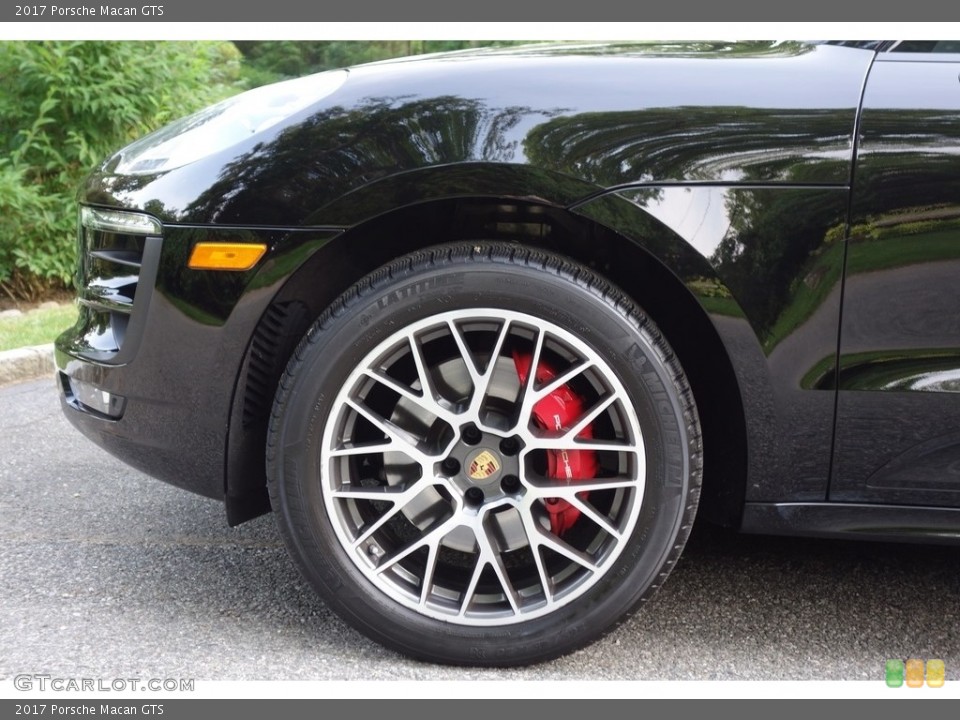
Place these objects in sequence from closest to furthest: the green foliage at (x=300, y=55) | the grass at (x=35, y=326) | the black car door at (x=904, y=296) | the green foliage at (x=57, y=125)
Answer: the black car door at (x=904, y=296)
the grass at (x=35, y=326)
the green foliage at (x=57, y=125)
the green foliage at (x=300, y=55)

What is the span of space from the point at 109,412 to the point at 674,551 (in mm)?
1334

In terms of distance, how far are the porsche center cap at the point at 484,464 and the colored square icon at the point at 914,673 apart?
1.01 m

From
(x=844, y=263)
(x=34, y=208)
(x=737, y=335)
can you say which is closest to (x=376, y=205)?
(x=737, y=335)

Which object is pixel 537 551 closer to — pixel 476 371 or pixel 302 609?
pixel 476 371

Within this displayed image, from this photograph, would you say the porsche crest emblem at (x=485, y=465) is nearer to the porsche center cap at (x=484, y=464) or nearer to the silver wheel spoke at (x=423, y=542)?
the porsche center cap at (x=484, y=464)

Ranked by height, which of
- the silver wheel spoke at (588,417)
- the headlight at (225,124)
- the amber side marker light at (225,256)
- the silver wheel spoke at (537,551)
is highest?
the headlight at (225,124)

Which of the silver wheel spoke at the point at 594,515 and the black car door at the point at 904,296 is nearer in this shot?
the black car door at the point at 904,296

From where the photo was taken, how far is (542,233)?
7.56 feet

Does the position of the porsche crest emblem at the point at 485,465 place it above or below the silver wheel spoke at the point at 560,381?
below

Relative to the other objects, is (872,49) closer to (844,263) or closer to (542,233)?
(844,263)

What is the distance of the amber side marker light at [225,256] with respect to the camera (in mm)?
2129

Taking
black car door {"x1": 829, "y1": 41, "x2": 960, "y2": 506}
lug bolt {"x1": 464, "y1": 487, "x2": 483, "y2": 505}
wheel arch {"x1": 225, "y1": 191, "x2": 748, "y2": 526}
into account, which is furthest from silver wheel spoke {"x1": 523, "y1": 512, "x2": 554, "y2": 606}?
black car door {"x1": 829, "y1": 41, "x2": 960, "y2": 506}

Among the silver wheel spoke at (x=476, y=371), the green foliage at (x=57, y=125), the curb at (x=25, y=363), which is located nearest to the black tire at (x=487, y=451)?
the silver wheel spoke at (x=476, y=371)

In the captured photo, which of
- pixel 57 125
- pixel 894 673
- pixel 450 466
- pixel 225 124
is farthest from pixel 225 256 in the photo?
pixel 57 125
